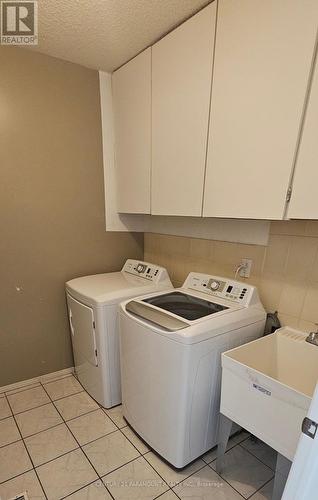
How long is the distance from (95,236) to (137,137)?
34.2 inches

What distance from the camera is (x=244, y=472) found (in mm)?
1357

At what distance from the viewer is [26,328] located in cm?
194

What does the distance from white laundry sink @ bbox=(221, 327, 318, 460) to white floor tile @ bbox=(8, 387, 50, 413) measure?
137cm

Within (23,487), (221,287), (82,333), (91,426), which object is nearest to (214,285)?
(221,287)

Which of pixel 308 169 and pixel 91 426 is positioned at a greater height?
pixel 308 169

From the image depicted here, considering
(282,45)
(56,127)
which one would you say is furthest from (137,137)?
(282,45)

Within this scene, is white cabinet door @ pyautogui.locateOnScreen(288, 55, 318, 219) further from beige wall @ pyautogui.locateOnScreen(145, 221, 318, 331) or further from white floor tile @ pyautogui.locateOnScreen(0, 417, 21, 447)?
white floor tile @ pyautogui.locateOnScreen(0, 417, 21, 447)

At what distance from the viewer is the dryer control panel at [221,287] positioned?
4.82ft

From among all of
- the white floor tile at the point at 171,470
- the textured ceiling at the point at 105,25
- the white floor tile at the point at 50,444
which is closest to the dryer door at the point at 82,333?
the white floor tile at the point at 50,444

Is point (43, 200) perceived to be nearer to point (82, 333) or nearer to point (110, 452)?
point (82, 333)

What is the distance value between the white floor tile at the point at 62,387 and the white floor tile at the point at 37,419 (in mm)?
125

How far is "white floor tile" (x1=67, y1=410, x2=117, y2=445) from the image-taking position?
155 centimetres

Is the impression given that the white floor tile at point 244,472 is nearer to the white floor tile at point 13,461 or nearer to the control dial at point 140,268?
the white floor tile at point 13,461

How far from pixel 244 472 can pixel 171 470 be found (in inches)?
15.4
